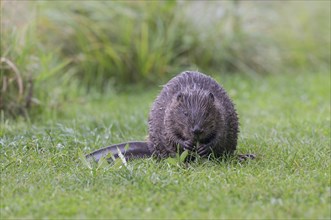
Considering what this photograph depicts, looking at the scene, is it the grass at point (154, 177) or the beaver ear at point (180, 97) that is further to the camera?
the beaver ear at point (180, 97)

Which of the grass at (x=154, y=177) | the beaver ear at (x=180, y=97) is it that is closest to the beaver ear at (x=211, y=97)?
the beaver ear at (x=180, y=97)

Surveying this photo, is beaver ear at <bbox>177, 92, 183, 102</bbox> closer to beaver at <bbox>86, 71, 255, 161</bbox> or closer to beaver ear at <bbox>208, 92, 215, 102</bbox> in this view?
beaver at <bbox>86, 71, 255, 161</bbox>

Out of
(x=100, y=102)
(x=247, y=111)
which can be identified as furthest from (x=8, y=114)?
(x=247, y=111)

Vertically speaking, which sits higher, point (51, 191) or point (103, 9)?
point (103, 9)

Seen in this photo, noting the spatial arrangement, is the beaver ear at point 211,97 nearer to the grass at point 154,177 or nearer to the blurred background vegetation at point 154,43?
the grass at point 154,177

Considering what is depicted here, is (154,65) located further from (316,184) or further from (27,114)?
(316,184)

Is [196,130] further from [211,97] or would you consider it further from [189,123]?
[211,97]

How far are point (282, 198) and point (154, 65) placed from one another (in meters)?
6.84

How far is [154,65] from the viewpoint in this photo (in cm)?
1120

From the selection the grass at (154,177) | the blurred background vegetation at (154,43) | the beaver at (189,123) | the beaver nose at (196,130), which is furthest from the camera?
the blurred background vegetation at (154,43)

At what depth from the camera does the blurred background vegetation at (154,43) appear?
435 inches

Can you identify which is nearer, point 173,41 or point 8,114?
point 8,114

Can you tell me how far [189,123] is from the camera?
5.57 meters

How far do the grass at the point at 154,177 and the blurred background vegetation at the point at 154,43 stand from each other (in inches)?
89.7
